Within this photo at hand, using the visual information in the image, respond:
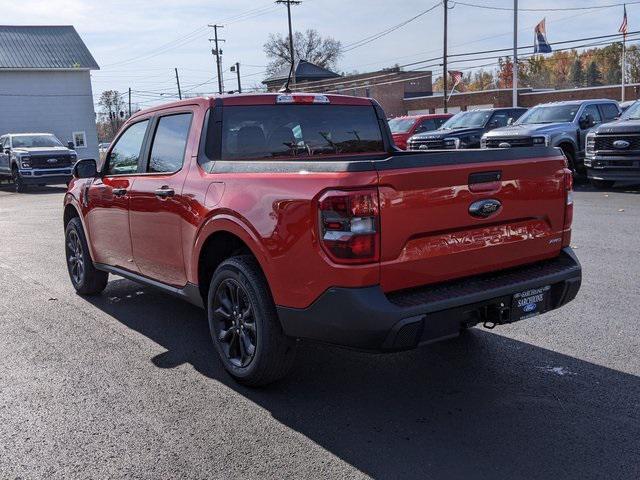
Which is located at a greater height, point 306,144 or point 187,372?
point 306,144

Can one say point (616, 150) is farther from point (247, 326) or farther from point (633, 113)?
point (247, 326)

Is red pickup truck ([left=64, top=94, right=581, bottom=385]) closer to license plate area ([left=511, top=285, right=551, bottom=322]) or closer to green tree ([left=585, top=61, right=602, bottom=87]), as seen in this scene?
license plate area ([left=511, top=285, right=551, bottom=322])

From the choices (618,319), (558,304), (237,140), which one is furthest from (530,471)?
(237,140)

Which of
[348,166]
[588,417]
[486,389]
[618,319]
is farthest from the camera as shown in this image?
[618,319]

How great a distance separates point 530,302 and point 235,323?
6.07 feet

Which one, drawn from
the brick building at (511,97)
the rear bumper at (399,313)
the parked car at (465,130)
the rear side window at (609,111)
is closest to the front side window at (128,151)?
the rear bumper at (399,313)

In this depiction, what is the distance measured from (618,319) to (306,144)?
2.87 m

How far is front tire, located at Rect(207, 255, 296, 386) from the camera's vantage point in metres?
3.84

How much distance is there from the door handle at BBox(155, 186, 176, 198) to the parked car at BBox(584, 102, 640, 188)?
37.9ft

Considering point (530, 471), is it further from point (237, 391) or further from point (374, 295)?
point (237, 391)

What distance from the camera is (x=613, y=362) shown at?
14.2 ft

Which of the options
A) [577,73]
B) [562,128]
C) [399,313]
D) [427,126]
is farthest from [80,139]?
[577,73]

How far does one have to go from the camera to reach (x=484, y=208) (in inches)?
145

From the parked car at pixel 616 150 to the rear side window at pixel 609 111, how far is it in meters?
1.90
